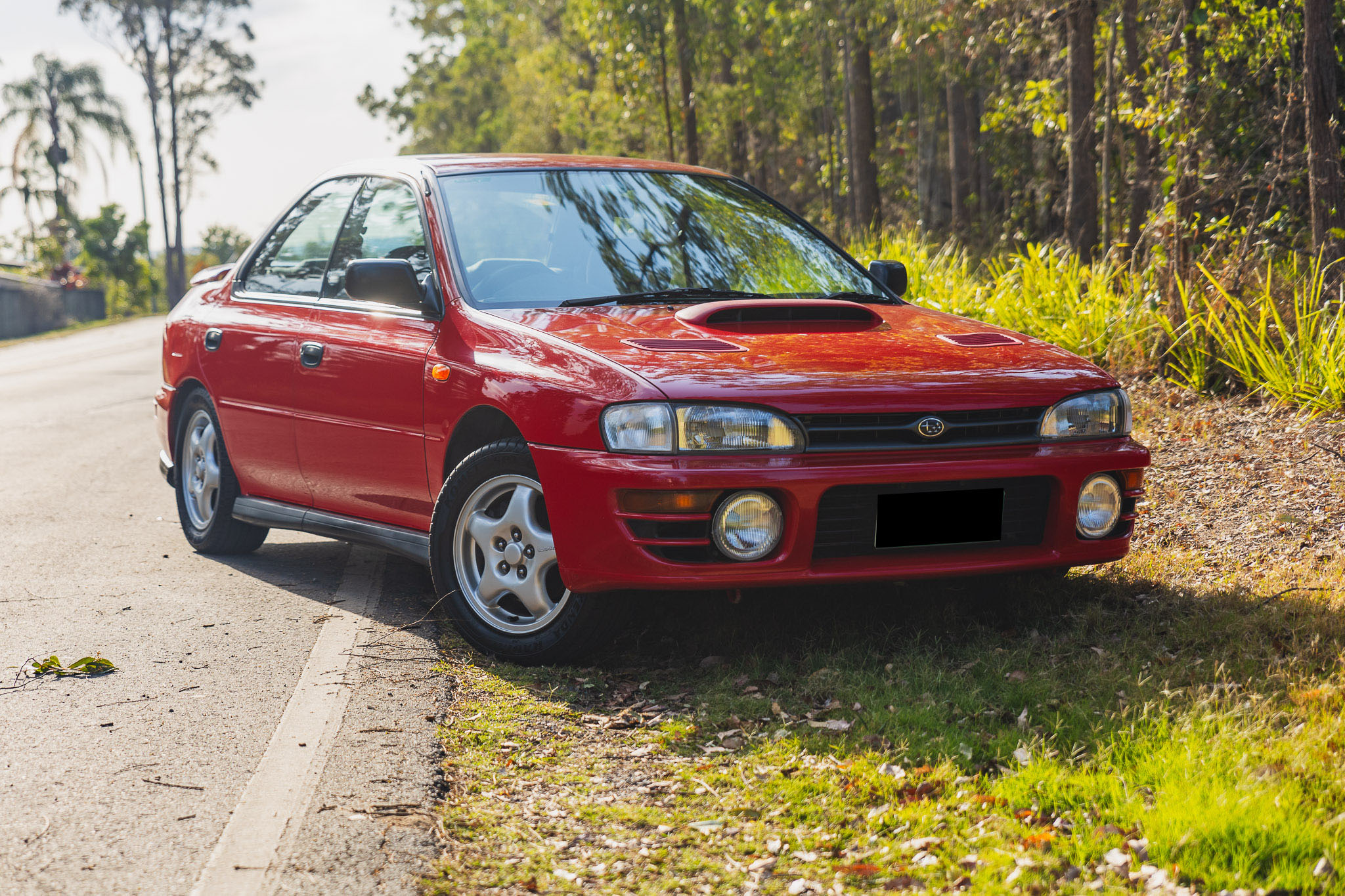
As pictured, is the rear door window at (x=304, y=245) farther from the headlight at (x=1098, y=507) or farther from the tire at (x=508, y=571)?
the headlight at (x=1098, y=507)

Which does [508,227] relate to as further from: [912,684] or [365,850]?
[365,850]

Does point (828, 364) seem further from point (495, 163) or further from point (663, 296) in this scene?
point (495, 163)

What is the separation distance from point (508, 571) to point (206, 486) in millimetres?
2572

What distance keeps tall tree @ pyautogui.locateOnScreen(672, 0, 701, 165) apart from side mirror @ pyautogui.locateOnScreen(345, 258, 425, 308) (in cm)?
1356

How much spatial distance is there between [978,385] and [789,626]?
3.59ft

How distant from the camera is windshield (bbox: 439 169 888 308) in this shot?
493cm

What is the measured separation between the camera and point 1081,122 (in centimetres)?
1202

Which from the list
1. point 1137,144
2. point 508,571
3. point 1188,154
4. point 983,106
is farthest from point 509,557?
point 983,106

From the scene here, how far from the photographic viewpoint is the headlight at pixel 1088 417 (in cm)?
430

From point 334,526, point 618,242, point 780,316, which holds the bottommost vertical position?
point 334,526

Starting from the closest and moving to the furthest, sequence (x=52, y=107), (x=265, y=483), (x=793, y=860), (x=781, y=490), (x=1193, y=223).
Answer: (x=793, y=860) < (x=781, y=490) < (x=265, y=483) < (x=1193, y=223) < (x=52, y=107)

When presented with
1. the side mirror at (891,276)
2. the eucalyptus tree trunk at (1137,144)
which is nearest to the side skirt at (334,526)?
the side mirror at (891,276)

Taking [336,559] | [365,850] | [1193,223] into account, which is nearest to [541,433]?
[365,850]

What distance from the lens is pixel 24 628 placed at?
513cm
